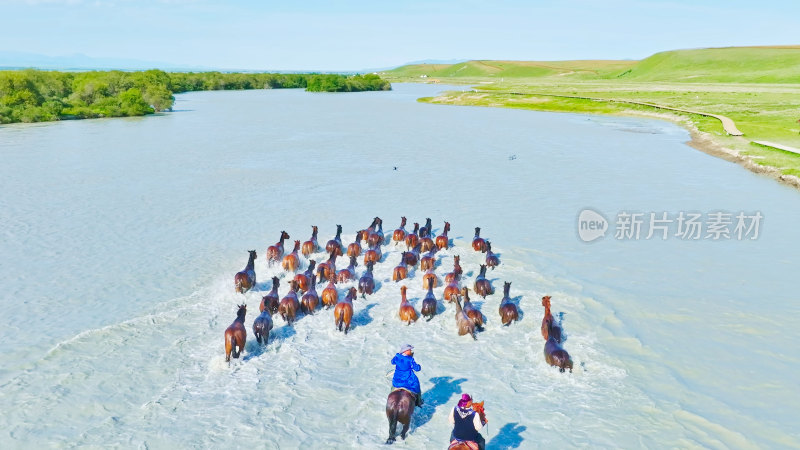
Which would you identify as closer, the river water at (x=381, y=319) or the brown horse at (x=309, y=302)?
the river water at (x=381, y=319)

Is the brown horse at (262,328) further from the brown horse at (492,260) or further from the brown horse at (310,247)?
the brown horse at (492,260)

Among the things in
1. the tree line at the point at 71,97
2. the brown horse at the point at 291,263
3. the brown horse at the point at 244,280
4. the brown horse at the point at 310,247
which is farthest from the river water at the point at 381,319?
the tree line at the point at 71,97

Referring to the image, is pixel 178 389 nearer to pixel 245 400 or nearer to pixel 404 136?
pixel 245 400

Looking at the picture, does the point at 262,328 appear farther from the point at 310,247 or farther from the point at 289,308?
the point at 310,247

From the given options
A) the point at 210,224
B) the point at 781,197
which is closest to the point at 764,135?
the point at 781,197

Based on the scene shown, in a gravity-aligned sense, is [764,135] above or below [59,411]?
above

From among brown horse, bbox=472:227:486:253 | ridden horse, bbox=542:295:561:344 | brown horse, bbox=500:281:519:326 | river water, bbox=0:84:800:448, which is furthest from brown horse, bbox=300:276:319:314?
brown horse, bbox=472:227:486:253
